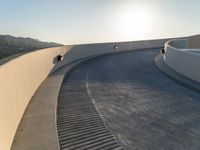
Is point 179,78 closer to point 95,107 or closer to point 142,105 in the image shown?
point 142,105

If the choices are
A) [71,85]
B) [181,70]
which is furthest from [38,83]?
[181,70]

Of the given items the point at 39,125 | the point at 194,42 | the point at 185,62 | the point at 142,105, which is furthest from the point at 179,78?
the point at 194,42

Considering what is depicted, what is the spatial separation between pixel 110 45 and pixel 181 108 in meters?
23.7

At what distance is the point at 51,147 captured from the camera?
7562 millimetres

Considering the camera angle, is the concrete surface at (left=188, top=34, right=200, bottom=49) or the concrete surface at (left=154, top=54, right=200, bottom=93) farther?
the concrete surface at (left=188, top=34, right=200, bottom=49)

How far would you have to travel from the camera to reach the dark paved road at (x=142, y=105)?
29.5 feet

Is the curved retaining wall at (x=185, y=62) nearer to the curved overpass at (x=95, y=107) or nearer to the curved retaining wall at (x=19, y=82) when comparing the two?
the curved overpass at (x=95, y=107)

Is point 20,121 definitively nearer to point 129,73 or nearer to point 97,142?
point 97,142

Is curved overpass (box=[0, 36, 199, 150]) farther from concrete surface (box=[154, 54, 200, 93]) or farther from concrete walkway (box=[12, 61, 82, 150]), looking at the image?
concrete surface (box=[154, 54, 200, 93])

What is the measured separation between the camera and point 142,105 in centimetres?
1294

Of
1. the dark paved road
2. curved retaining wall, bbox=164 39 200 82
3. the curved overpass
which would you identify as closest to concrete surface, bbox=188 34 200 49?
curved retaining wall, bbox=164 39 200 82

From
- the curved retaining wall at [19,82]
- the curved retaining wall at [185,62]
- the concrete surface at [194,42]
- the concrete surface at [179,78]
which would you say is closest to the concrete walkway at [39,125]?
the curved retaining wall at [19,82]

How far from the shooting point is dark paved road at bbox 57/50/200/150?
29.5ft

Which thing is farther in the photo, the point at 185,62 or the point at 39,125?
the point at 185,62
